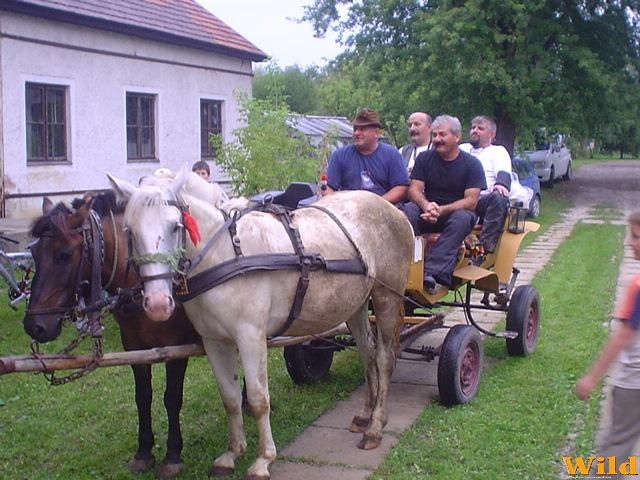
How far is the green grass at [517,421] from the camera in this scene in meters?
4.98

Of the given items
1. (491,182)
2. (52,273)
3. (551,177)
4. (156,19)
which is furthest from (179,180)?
(551,177)

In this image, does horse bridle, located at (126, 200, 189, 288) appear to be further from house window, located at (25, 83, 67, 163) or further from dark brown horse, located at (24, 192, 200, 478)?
house window, located at (25, 83, 67, 163)

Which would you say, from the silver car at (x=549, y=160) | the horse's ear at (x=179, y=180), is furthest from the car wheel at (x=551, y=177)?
the horse's ear at (x=179, y=180)

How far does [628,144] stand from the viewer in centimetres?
2589

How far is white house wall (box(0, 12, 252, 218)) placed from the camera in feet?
41.8

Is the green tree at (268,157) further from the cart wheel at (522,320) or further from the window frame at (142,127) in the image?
the cart wheel at (522,320)

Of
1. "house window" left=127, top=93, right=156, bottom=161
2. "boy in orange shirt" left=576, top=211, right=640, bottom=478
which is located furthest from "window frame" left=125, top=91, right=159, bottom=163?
"boy in orange shirt" left=576, top=211, right=640, bottom=478

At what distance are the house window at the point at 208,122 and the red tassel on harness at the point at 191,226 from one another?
13.5 meters

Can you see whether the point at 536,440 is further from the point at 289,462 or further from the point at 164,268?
the point at 164,268

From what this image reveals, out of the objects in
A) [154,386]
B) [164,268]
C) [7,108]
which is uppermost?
[7,108]

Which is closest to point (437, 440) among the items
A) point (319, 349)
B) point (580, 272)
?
point (319, 349)


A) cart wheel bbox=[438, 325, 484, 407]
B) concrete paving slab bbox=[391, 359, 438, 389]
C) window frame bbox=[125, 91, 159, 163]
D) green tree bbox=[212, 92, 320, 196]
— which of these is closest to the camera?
cart wheel bbox=[438, 325, 484, 407]

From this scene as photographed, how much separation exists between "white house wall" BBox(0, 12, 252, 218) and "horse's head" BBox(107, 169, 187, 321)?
9440mm

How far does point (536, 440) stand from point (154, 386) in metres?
3.10
